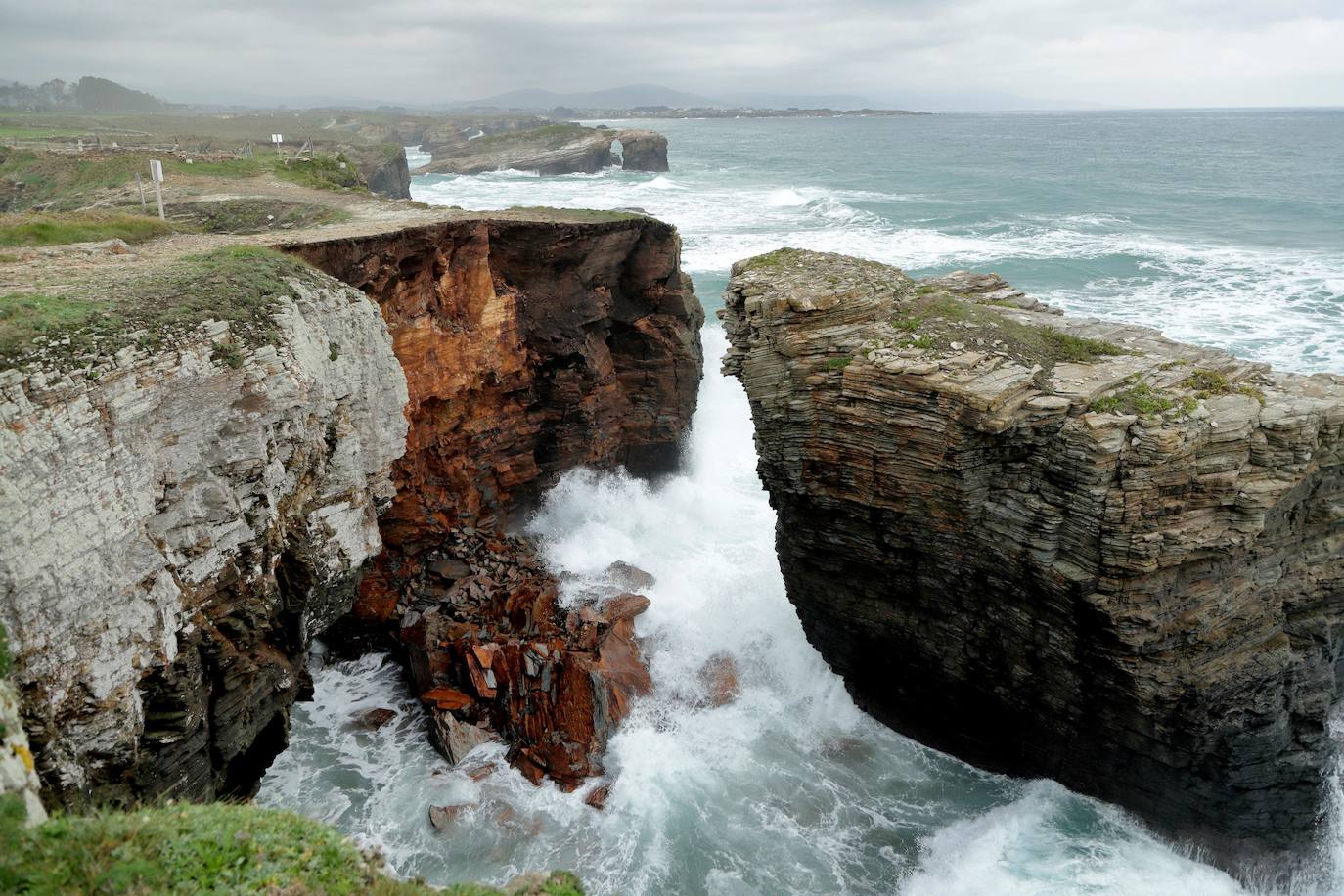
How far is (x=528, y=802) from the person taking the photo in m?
14.0

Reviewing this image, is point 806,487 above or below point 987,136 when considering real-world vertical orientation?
below

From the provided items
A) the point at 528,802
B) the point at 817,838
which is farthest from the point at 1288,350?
the point at 528,802

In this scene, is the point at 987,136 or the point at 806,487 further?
the point at 987,136

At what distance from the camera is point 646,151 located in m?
96.2

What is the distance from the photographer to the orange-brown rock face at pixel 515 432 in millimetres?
15617

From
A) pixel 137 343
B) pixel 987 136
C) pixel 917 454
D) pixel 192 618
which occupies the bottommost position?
pixel 192 618

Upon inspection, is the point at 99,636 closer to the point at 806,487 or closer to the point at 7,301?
the point at 7,301

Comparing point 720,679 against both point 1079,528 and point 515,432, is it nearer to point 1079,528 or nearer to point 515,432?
point 1079,528

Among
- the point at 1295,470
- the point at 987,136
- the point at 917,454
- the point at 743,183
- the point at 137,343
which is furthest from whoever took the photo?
the point at 987,136

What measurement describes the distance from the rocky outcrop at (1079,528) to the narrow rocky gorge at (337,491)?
6.21m

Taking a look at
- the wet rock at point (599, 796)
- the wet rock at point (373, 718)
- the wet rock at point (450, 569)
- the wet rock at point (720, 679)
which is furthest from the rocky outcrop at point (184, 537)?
the wet rock at point (720, 679)

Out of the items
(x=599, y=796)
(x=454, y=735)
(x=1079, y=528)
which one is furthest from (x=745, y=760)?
(x=1079, y=528)

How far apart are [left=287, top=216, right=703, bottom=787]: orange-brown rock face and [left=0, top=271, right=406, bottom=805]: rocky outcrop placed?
3019 mm

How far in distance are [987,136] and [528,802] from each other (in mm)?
160880
